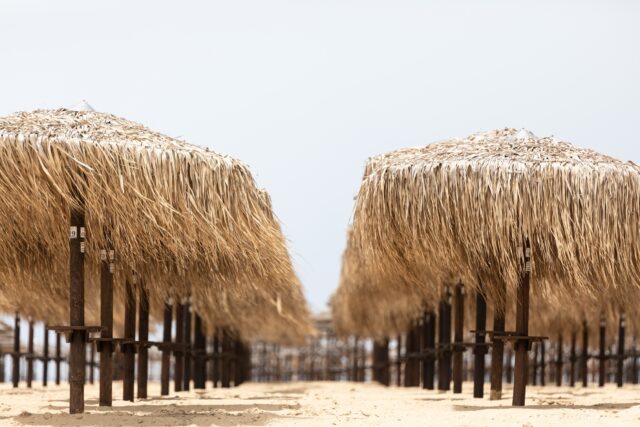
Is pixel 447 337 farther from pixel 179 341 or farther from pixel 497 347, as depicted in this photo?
pixel 497 347

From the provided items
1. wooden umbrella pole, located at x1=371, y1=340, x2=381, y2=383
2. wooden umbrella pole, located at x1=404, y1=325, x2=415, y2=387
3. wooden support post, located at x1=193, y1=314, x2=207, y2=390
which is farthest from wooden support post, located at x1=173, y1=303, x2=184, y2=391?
wooden umbrella pole, located at x1=371, y1=340, x2=381, y2=383

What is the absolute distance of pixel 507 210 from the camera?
32.7ft

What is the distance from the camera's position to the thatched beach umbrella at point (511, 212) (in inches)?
393

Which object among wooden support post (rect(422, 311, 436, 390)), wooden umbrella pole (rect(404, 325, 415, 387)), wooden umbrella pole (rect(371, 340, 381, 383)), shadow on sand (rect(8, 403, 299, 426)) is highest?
shadow on sand (rect(8, 403, 299, 426))

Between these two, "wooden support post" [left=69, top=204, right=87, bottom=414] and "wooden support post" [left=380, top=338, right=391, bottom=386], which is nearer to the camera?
"wooden support post" [left=69, top=204, right=87, bottom=414]

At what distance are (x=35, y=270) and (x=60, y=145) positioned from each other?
8.84ft

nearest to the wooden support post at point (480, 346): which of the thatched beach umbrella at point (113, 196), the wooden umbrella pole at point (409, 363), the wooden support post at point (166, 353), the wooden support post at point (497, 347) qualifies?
the wooden support post at point (497, 347)

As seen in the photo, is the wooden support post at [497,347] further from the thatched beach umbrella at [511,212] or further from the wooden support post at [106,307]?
the wooden support post at [106,307]

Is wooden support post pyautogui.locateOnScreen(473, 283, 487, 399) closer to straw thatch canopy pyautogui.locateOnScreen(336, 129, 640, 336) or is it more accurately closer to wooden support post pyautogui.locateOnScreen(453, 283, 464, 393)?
wooden support post pyautogui.locateOnScreen(453, 283, 464, 393)

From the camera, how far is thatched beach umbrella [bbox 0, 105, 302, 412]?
29.6 ft

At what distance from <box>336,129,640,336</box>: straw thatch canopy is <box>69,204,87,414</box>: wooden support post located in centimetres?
265

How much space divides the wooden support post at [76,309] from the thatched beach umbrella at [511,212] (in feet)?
8.72

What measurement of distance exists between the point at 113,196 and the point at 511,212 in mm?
3508

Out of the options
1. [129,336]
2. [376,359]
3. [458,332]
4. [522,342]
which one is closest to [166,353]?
[129,336]
